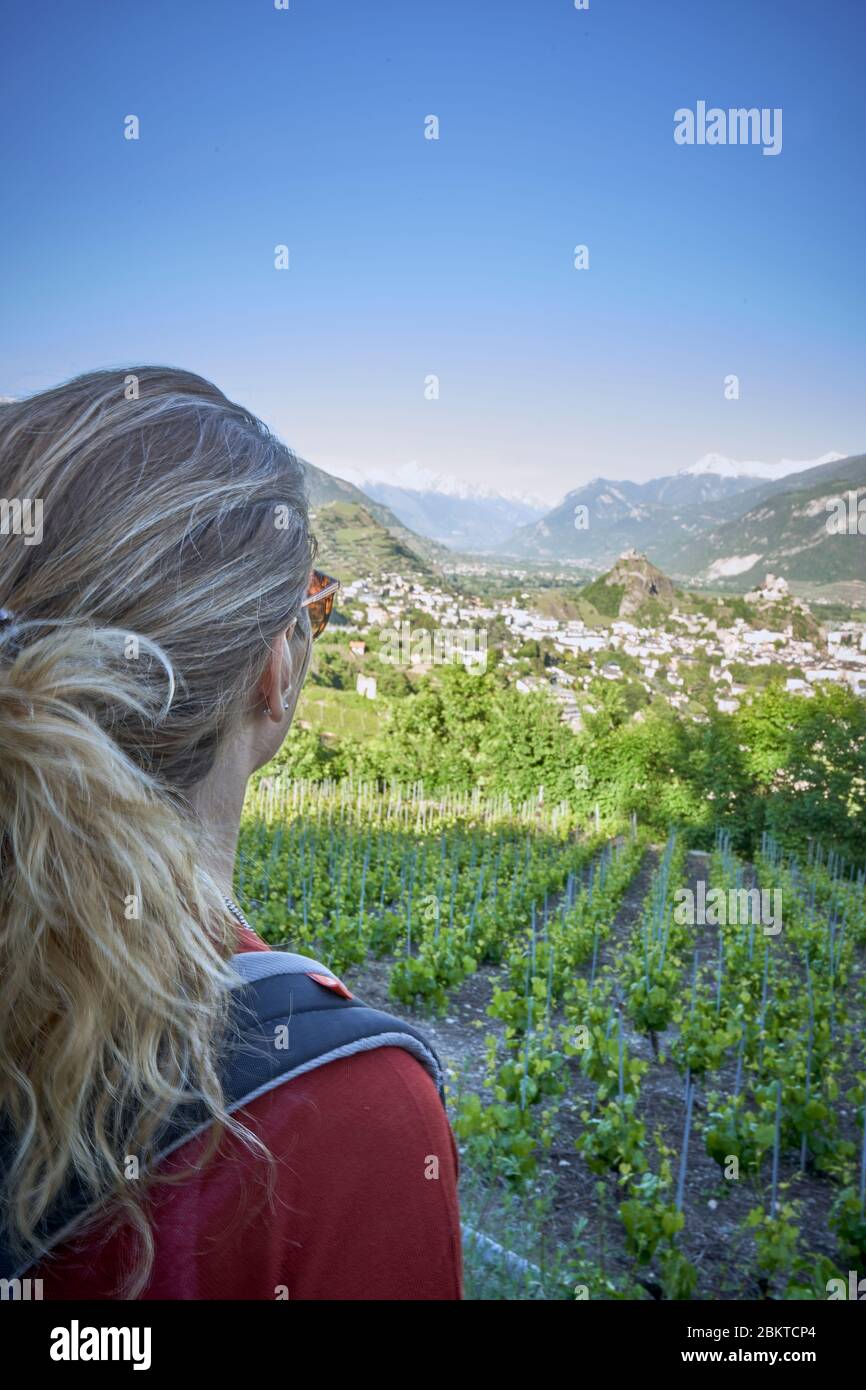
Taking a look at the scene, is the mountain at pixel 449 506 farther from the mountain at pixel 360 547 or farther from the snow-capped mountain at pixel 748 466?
the mountain at pixel 360 547

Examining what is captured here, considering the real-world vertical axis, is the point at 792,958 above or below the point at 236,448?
below

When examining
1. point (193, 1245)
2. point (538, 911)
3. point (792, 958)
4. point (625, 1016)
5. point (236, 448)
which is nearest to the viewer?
point (193, 1245)

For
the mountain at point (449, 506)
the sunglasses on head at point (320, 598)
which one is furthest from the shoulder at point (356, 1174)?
the mountain at point (449, 506)

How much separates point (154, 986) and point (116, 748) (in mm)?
98

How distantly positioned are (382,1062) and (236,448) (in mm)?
291

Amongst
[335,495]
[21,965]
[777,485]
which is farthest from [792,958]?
[777,485]

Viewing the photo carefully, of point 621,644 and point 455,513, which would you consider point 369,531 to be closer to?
point 621,644

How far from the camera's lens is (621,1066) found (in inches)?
78.5

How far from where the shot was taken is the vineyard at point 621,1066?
172cm

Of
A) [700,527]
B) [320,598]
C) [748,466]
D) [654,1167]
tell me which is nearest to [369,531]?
[700,527]

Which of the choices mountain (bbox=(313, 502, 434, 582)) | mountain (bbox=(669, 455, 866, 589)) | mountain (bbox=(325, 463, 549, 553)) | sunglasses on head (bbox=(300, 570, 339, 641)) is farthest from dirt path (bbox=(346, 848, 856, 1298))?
mountain (bbox=(325, 463, 549, 553))

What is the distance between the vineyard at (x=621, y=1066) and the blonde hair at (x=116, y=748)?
1.34 m

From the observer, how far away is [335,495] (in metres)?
18.2
